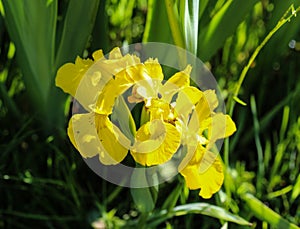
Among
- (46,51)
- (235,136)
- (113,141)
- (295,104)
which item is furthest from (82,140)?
(295,104)

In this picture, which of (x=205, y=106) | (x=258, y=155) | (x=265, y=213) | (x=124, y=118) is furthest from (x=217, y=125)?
(x=258, y=155)

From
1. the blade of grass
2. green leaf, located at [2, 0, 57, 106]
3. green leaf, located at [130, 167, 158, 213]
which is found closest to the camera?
green leaf, located at [130, 167, 158, 213]

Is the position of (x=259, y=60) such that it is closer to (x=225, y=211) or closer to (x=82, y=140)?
(x=225, y=211)

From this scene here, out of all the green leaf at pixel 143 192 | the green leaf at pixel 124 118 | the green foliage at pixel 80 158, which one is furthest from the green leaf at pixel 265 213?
the green leaf at pixel 124 118

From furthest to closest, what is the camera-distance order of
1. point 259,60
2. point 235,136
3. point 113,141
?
point 259,60, point 235,136, point 113,141

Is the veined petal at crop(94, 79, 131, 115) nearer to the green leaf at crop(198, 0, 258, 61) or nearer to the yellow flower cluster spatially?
the yellow flower cluster

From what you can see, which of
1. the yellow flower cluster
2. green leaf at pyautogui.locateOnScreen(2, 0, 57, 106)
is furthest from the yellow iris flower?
green leaf at pyautogui.locateOnScreen(2, 0, 57, 106)

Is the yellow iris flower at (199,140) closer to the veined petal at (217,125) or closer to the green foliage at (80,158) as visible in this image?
the veined petal at (217,125)

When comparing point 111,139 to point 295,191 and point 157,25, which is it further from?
point 295,191
